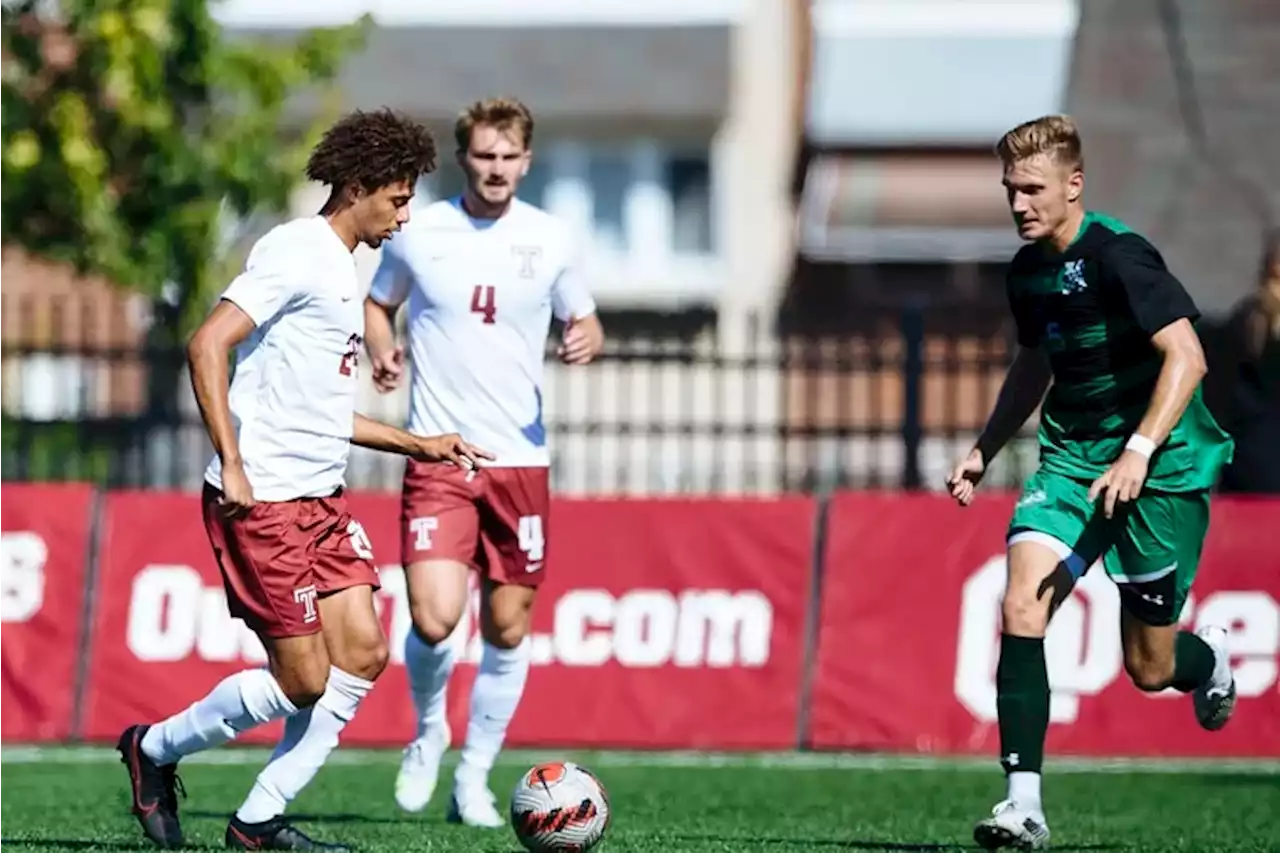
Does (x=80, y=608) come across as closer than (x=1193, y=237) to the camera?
Yes

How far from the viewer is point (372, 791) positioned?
1074 cm

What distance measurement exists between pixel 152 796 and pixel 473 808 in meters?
1.66

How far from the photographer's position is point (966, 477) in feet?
28.6

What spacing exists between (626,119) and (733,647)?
1534cm

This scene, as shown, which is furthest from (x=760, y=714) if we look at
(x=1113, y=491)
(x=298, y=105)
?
(x=298, y=105)

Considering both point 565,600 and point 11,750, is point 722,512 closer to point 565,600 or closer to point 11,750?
point 565,600

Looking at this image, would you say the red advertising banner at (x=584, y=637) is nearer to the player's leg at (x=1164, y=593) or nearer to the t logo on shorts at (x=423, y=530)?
the t logo on shorts at (x=423, y=530)

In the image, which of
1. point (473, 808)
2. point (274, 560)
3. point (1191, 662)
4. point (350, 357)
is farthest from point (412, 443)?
point (1191, 662)

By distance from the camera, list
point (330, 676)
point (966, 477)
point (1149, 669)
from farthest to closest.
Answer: point (1149, 669)
point (966, 477)
point (330, 676)

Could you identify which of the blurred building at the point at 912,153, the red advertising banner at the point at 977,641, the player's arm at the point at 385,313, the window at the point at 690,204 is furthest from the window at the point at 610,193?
the player's arm at the point at 385,313

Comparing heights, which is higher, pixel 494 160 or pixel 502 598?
pixel 494 160

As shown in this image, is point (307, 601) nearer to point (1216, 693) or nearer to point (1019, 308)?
point (1019, 308)

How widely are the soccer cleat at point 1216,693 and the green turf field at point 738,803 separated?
16.8 inches

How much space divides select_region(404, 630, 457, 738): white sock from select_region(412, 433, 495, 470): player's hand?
1.54 meters
